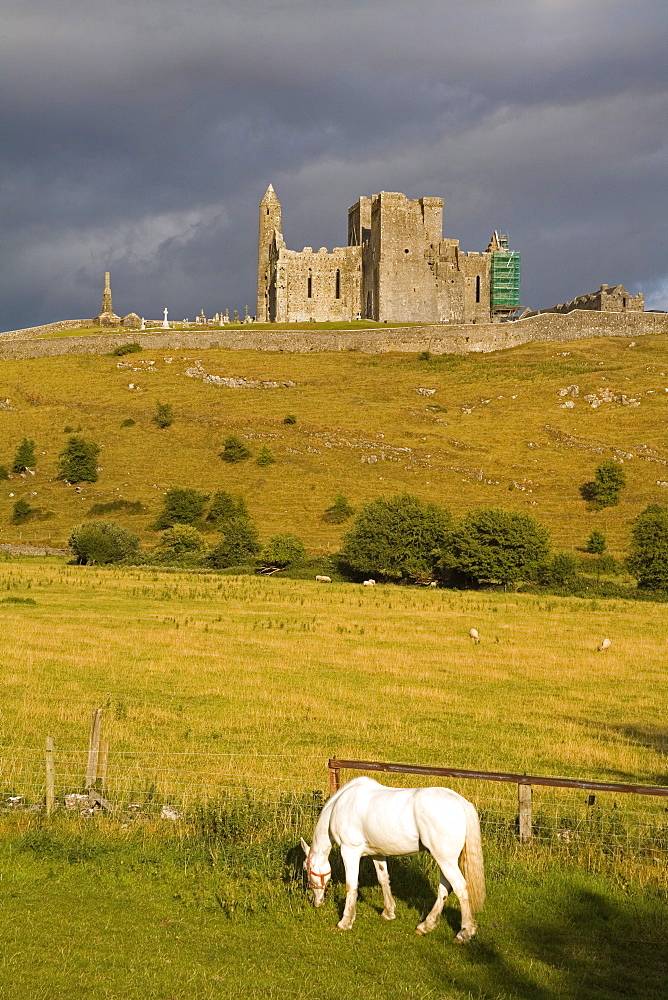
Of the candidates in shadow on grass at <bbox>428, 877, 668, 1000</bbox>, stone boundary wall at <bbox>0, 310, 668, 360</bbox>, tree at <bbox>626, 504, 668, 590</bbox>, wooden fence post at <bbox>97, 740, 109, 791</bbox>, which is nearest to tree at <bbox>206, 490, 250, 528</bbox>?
tree at <bbox>626, 504, 668, 590</bbox>

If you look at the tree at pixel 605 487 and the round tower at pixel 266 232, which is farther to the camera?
the round tower at pixel 266 232

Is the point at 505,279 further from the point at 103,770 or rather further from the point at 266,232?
the point at 103,770

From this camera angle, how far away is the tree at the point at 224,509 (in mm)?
64938

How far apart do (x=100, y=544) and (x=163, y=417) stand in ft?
105

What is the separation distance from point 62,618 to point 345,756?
20097mm

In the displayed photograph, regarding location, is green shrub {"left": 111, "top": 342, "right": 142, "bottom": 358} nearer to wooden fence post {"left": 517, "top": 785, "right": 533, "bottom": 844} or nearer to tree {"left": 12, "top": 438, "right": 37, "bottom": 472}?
tree {"left": 12, "top": 438, "right": 37, "bottom": 472}

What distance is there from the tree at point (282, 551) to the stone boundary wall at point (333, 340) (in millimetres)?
55221

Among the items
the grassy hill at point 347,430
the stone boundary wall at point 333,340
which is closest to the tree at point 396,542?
the grassy hill at point 347,430

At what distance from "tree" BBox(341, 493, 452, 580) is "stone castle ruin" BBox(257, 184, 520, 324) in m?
66.0

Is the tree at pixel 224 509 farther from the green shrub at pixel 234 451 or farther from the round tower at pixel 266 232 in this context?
the round tower at pixel 266 232

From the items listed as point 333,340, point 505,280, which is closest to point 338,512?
point 333,340

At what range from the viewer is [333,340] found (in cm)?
10831

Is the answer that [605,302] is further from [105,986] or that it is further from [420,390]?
[105,986]

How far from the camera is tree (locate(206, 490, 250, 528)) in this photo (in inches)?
2557
